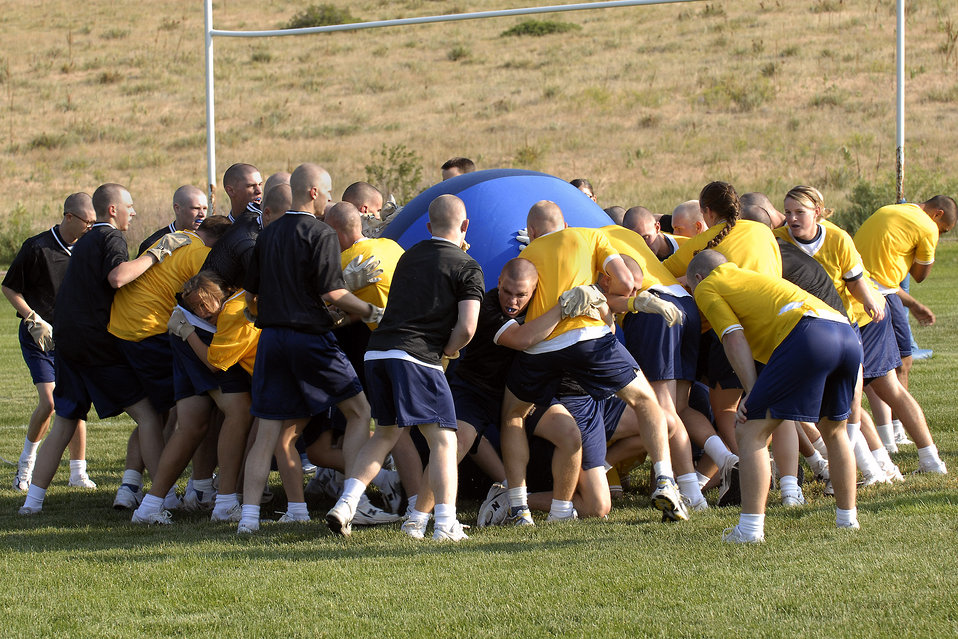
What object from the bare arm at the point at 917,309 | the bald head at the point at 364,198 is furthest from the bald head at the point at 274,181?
the bare arm at the point at 917,309

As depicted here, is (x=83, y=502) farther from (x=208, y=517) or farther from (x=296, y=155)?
(x=296, y=155)

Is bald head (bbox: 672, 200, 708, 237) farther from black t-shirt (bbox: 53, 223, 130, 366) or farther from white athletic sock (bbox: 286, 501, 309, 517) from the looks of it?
black t-shirt (bbox: 53, 223, 130, 366)

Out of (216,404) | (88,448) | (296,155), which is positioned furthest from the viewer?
(296,155)

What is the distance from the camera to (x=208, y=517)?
665cm

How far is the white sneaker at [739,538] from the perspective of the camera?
206 inches

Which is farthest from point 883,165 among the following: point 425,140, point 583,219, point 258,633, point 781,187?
point 258,633

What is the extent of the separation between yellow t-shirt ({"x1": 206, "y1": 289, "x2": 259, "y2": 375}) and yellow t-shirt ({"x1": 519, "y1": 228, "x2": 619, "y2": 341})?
164 cm

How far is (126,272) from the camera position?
21.7 ft

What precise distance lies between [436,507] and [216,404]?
1.88 metres

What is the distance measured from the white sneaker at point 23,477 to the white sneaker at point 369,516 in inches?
110

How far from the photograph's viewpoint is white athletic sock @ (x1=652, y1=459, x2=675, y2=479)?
587cm

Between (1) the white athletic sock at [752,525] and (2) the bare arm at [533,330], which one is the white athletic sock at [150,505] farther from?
(1) the white athletic sock at [752,525]

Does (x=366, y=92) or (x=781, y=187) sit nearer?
(x=781, y=187)

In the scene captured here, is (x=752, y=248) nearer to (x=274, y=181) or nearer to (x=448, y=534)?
(x=448, y=534)
